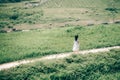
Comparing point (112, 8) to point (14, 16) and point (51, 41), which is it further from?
point (51, 41)

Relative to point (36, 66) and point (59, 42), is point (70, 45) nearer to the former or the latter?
point (59, 42)

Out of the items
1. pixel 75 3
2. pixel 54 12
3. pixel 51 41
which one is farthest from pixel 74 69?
pixel 75 3

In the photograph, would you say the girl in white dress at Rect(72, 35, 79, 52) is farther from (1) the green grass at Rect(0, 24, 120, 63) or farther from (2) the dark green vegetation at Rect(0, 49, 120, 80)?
(1) the green grass at Rect(0, 24, 120, 63)

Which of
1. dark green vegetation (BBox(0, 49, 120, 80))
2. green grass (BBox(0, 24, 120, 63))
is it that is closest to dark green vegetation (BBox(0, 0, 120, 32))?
green grass (BBox(0, 24, 120, 63))

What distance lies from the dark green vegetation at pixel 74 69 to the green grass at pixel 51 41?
118cm

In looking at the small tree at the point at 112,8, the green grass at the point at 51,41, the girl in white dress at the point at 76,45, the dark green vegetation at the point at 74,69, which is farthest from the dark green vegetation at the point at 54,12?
the dark green vegetation at the point at 74,69

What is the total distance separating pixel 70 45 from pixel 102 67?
245cm

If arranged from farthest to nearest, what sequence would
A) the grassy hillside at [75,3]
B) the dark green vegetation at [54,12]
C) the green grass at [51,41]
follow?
the grassy hillside at [75,3]
the dark green vegetation at [54,12]
the green grass at [51,41]

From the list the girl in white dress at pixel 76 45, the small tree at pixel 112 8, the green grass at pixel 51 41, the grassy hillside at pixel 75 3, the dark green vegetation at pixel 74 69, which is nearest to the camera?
the dark green vegetation at pixel 74 69

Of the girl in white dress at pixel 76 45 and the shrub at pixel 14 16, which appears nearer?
the girl in white dress at pixel 76 45

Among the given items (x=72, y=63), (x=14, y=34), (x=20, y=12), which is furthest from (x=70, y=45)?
(x=20, y=12)

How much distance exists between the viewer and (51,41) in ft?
44.7

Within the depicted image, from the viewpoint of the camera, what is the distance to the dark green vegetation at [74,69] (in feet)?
33.8

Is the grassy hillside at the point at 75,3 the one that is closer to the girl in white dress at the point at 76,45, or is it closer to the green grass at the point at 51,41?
the green grass at the point at 51,41
